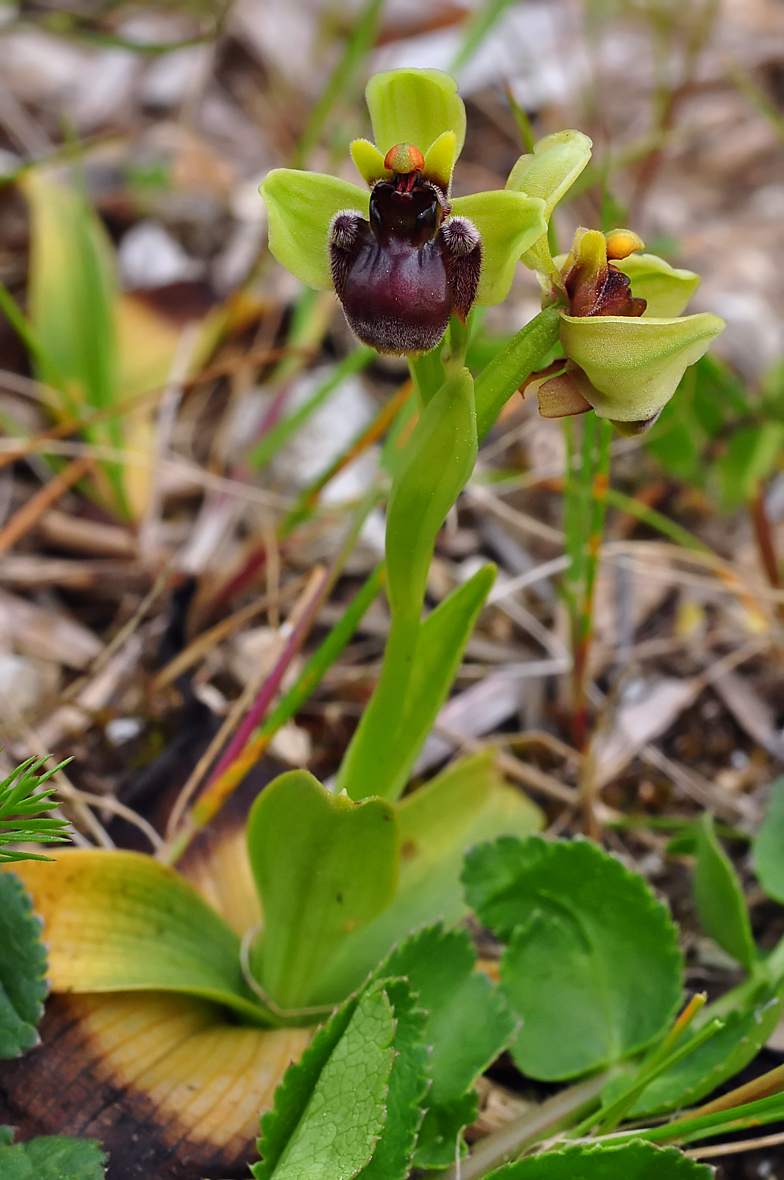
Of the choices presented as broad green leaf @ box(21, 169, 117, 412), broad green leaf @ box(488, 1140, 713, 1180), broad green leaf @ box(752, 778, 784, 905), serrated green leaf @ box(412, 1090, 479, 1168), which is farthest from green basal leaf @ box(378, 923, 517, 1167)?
broad green leaf @ box(21, 169, 117, 412)

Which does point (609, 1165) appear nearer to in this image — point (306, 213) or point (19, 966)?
point (19, 966)

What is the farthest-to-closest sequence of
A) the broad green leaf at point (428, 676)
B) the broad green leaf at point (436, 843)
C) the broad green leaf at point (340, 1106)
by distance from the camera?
the broad green leaf at point (436, 843) → the broad green leaf at point (428, 676) → the broad green leaf at point (340, 1106)

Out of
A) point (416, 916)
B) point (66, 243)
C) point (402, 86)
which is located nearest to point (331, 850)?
point (416, 916)

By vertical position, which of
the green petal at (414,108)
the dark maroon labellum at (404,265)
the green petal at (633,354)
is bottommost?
the green petal at (633,354)

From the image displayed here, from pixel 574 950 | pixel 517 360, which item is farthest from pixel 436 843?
pixel 517 360

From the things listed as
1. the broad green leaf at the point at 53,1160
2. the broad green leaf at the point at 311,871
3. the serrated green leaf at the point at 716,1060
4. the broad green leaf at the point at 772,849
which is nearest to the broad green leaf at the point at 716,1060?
the serrated green leaf at the point at 716,1060

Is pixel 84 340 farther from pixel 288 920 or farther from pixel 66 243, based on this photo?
pixel 288 920

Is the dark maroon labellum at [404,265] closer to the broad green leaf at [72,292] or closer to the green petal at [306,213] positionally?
the green petal at [306,213]
